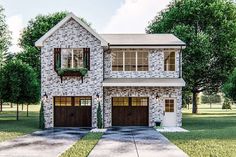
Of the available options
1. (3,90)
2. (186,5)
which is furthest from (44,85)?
(186,5)

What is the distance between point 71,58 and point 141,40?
6345 millimetres

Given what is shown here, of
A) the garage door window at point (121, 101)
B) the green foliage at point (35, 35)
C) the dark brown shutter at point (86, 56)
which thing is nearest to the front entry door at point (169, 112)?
the garage door window at point (121, 101)

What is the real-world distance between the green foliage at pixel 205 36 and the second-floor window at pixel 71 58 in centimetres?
1773

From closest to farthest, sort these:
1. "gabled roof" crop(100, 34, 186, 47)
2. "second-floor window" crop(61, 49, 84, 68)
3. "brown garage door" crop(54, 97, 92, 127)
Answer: "second-floor window" crop(61, 49, 84, 68)
"brown garage door" crop(54, 97, 92, 127)
"gabled roof" crop(100, 34, 186, 47)

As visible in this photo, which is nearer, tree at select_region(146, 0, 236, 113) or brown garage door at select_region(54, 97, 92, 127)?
brown garage door at select_region(54, 97, 92, 127)

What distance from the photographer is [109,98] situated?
103ft

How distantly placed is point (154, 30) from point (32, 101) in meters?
21.4

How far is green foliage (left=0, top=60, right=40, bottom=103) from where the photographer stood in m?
35.5

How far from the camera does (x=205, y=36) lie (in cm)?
4519

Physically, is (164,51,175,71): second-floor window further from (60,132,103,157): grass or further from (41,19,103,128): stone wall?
(60,132,103,157): grass

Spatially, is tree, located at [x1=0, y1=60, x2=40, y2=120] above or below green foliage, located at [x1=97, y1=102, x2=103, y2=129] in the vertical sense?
above

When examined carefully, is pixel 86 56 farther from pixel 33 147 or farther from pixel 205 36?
pixel 205 36

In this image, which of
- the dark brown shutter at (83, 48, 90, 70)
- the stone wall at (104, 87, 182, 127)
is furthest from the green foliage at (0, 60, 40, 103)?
the stone wall at (104, 87, 182, 127)

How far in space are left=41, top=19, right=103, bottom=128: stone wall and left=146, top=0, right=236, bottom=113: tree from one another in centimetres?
1738
